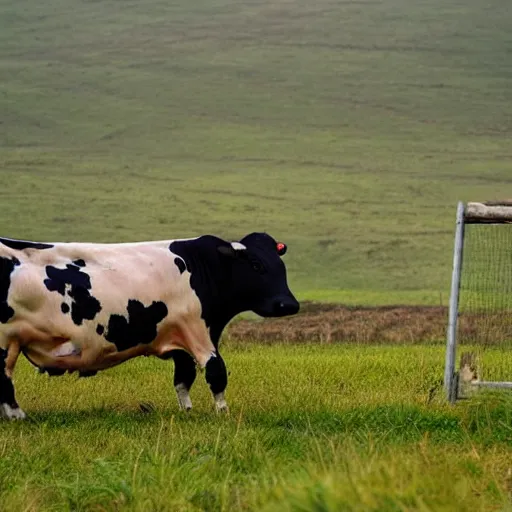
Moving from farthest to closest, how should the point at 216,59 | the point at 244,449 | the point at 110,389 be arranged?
1. the point at 216,59
2. the point at 110,389
3. the point at 244,449

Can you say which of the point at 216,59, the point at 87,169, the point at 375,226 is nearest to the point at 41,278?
the point at 375,226

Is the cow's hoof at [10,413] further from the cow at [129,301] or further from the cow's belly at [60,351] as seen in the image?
the cow's belly at [60,351]

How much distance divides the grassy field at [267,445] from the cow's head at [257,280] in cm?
72

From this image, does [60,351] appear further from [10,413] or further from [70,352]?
[10,413]

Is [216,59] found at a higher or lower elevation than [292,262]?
higher

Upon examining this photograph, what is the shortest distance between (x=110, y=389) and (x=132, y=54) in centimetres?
5633

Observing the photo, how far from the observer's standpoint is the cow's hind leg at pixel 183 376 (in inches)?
347

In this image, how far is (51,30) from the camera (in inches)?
2645

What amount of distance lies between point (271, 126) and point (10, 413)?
4843 cm

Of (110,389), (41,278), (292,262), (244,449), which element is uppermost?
(41,278)

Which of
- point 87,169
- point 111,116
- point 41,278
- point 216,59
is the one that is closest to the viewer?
point 41,278

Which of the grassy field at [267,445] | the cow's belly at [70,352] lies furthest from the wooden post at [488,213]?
the cow's belly at [70,352]

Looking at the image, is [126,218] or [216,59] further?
[216,59]

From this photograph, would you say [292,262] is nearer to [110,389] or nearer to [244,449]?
[110,389]
